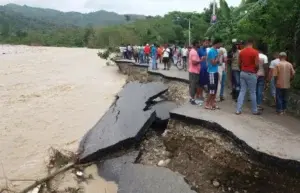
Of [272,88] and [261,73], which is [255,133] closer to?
[261,73]

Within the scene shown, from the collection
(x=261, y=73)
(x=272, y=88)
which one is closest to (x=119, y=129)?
(x=261, y=73)

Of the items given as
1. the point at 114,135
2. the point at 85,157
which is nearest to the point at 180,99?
the point at 114,135

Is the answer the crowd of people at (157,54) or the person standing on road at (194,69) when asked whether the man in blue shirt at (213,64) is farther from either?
the crowd of people at (157,54)

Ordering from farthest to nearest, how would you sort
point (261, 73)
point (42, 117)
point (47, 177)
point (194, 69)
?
point (42, 117) → point (194, 69) → point (261, 73) → point (47, 177)

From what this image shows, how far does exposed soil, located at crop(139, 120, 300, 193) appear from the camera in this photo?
5.57 m

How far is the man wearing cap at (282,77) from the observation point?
321 inches

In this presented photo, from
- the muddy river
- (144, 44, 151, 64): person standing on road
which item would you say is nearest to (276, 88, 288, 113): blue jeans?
the muddy river

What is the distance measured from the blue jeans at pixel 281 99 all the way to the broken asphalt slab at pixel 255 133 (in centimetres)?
83

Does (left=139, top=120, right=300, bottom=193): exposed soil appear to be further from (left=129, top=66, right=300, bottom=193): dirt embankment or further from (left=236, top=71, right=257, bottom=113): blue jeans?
(left=236, top=71, right=257, bottom=113): blue jeans

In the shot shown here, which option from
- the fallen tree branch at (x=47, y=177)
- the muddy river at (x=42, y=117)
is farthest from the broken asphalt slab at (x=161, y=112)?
the fallen tree branch at (x=47, y=177)

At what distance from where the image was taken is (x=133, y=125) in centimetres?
814

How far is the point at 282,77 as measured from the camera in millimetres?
8188

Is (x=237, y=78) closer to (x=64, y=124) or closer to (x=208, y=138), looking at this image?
(x=208, y=138)

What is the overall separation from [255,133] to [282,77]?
211cm
